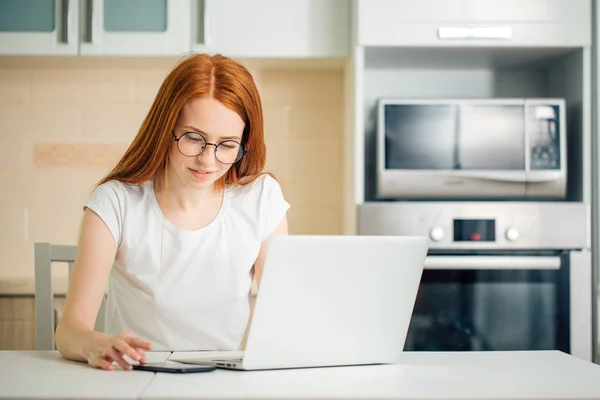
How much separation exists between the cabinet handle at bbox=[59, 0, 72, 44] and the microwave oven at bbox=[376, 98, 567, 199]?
101 cm

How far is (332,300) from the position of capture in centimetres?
110

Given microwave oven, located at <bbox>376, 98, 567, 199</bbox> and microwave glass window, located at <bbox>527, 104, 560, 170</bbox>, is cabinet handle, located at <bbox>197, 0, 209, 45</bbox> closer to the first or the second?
microwave oven, located at <bbox>376, 98, 567, 199</bbox>

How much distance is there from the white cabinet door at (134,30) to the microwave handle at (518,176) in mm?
979

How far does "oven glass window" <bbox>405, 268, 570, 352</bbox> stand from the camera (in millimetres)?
2357

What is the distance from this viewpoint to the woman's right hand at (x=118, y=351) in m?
1.10

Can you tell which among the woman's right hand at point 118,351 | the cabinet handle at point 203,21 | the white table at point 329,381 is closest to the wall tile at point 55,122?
the cabinet handle at point 203,21

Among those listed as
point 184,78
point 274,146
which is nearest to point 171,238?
point 184,78

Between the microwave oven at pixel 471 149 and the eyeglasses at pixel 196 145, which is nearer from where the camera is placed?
the eyeglasses at pixel 196 145

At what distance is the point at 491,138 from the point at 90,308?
1.45 metres

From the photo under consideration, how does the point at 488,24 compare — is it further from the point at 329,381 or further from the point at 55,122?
the point at 329,381

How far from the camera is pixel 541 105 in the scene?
240 cm

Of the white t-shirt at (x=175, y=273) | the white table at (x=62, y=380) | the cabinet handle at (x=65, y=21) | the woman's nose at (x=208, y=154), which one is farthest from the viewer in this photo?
the cabinet handle at (x=65, y=21)

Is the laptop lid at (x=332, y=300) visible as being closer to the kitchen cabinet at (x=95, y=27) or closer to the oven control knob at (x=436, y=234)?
the oven control knob at (x=436, y=234)

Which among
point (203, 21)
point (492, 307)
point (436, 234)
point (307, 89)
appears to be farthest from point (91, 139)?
point (492, 307)
